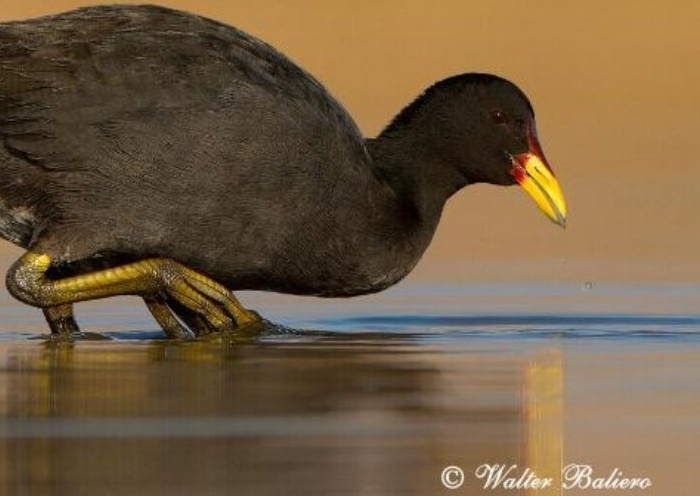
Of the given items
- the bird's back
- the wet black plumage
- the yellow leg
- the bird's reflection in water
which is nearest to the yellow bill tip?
the wet black plumage

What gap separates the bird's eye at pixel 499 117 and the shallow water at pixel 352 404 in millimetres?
1040

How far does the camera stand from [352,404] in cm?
958

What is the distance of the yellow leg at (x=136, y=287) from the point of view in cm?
1224

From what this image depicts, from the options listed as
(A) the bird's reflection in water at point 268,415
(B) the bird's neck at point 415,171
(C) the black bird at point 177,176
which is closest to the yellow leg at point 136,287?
(C) the black bird at point 177,176

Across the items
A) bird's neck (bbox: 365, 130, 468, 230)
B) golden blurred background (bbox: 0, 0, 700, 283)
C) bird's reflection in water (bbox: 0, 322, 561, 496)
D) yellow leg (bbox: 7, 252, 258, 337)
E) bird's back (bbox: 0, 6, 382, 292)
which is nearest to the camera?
bird's reflection in water (bbox: 0, 322, 561, 496)

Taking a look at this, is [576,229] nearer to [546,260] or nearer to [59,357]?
[546,260]

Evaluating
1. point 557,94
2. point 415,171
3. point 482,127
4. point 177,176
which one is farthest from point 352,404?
point 557,94

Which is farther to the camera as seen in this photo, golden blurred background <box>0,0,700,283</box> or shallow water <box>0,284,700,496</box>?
golden blurred background <box>0,0,700,283</box>

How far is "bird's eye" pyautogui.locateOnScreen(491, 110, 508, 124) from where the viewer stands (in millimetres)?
13156

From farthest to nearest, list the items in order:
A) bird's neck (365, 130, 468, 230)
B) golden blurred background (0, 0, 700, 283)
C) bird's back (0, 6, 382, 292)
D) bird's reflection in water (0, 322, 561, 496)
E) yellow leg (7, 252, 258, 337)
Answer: golden blurred background (0, 0, 700, 283), bird's neck (365, 130, 468, 230), yellow leg (7, 252, 258, 337), bird's back (0, 6, 382, 292), bird's reflection in water (0, 322, 561, 496)

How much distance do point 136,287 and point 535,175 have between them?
2255 millimetres

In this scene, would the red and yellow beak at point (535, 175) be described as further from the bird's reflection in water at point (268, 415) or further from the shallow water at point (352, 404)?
the bird's reflection in water at point (268, 415)

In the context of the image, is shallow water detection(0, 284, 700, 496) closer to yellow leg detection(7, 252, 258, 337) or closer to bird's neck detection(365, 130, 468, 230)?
yellow leg detection(7, 252, 258, 337)

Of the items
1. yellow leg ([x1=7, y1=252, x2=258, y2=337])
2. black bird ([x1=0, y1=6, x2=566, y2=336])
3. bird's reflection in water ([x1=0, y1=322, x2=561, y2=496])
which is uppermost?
black bird ([x1=0, y1=6, x2=566, y2=336])
